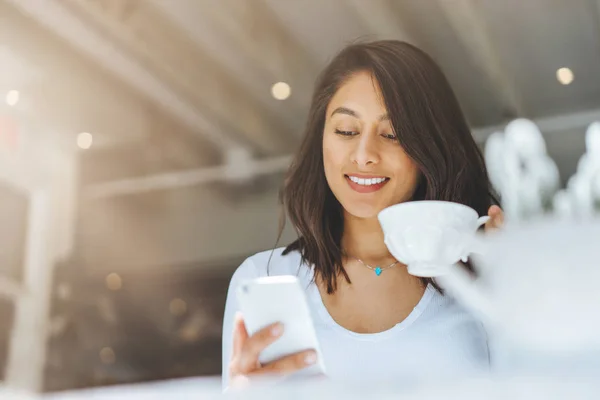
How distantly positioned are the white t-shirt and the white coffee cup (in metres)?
0.62

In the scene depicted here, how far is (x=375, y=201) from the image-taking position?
1372 millimetres

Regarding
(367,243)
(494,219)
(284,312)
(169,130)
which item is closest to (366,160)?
(367,243)

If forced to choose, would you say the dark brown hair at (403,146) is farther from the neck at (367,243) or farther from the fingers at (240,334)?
the fingers at (240,334)

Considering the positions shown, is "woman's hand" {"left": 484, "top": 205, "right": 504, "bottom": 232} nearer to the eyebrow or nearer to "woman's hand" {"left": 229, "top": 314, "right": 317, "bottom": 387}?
"woman's hand" {"left": 229, "top": 314, "right": 317, "bottom": 387}

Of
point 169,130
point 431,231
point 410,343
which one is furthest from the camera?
point 169,130

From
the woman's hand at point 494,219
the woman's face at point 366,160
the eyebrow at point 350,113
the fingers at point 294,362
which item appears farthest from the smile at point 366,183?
the fingers at point 294,362

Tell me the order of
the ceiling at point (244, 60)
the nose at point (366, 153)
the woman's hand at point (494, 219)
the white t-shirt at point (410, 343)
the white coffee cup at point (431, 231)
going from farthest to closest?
the ceiling at point (244, 60) < the nose at point (366, 153) < the white t-shirt at point (410, 343) < the woman's hand at point (494, 219) < the white coffee cup at point (431, 231)

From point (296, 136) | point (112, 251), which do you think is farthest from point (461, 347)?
point (112, 251)

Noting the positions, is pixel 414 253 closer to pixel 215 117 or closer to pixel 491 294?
pixel 491 294

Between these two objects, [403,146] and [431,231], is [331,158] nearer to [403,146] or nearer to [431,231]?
[403,146]

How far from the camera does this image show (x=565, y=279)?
48 centimetres

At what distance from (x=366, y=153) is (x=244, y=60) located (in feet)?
4.52

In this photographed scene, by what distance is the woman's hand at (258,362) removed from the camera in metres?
0.66

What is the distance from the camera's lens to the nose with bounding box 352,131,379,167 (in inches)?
53.5
